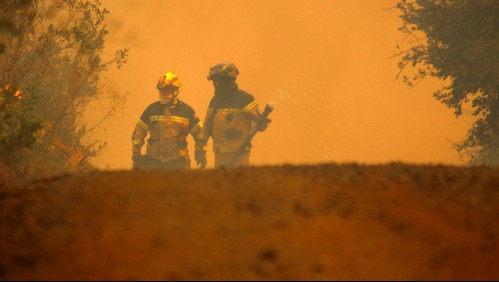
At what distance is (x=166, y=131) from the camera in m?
11.3

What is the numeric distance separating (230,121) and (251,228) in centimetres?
857

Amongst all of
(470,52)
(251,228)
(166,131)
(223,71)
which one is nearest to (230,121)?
(223,71)

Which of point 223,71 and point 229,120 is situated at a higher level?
point 223,71

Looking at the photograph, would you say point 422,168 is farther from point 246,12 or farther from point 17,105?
point 246,12

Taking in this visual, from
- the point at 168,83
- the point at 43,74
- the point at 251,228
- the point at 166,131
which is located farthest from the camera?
the point at 168,83

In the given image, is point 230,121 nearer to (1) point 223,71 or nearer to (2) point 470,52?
(1) point 223,71

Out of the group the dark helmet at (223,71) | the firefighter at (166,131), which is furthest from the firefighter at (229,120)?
the firefighter at (166,131)

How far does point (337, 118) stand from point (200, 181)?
67929 millimetres

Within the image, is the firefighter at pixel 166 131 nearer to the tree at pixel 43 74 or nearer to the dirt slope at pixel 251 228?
the tree at pixel 43 74

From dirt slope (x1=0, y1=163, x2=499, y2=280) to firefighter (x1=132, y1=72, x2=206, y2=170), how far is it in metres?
7.28

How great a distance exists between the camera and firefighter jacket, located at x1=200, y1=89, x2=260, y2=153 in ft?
37.6

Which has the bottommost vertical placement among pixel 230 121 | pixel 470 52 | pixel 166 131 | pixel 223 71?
pixel 166 131

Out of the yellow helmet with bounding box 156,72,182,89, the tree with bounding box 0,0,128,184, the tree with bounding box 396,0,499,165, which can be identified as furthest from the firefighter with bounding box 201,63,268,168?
the tree with bounding box 396,0,499,165

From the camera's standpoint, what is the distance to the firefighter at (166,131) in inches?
447
